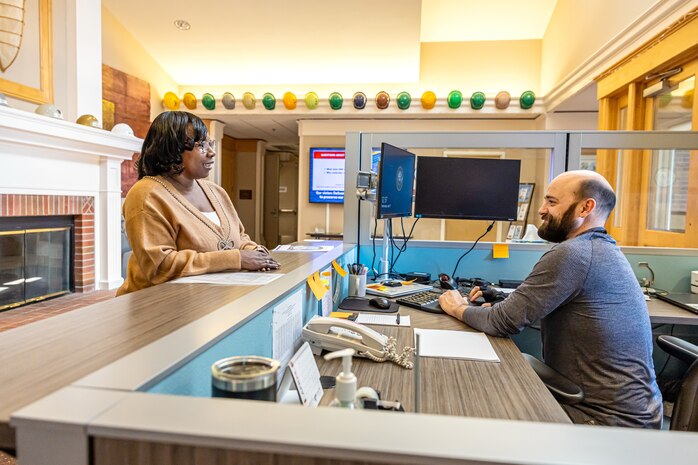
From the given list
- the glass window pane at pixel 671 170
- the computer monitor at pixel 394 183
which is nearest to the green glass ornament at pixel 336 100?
the glass window pane at pixel 671 170

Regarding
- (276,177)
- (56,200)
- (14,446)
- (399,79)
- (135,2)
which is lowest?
(14,446)

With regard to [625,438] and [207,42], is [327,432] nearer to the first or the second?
[625,438]

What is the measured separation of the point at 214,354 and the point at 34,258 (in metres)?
3.89

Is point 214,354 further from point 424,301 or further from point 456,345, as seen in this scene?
point 424,301

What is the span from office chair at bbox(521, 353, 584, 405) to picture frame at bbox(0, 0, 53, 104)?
4.14 m

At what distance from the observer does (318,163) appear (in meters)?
6.32

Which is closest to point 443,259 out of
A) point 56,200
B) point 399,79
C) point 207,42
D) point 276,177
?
point 56,200

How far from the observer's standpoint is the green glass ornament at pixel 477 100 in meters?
5.38

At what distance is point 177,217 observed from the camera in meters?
1.35

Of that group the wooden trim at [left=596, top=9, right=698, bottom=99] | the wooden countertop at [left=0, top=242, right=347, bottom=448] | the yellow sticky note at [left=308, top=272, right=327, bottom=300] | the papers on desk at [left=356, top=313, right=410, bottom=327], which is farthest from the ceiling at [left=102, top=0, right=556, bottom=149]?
the wooden countertop at [left=0, top=242, right=347, bottom=448]

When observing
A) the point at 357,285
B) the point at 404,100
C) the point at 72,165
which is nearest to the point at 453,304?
the point at 357,285

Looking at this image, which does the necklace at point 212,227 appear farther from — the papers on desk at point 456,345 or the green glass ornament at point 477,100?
the green glass ornament at point 477,100

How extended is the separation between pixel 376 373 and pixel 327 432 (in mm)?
668

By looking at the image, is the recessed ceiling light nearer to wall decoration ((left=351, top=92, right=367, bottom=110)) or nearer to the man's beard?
wall decoration ((left=351, top=92, right=367, bottom=110))
